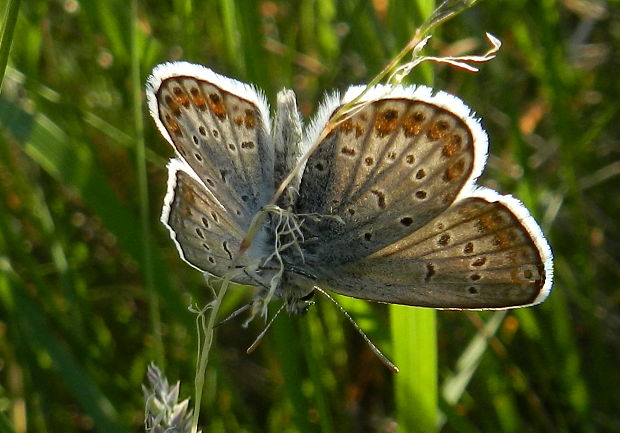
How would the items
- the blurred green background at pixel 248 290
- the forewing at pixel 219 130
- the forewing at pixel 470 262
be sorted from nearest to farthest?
the forewing at pixel 470 262
the forewing at pixel 219 130
the blurred green background at pixel 248 290

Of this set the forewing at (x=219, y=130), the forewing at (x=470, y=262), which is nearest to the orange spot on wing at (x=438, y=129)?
the forewing at (x=470, y=262)

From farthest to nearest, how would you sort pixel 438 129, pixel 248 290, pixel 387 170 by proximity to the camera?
pixel 248 290, pixel 387 170, pixel 438 129

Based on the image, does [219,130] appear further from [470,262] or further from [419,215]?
[470,262]

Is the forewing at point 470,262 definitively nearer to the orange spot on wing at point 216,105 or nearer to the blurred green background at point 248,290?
the blurred green background at point 248,290

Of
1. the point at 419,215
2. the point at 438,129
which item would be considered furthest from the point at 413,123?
the point at 419,215

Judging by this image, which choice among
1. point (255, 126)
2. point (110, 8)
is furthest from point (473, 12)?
point (255, 126)

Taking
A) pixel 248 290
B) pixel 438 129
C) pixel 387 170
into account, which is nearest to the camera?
pixel 438 129

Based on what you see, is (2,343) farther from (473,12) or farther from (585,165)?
(585,165)
